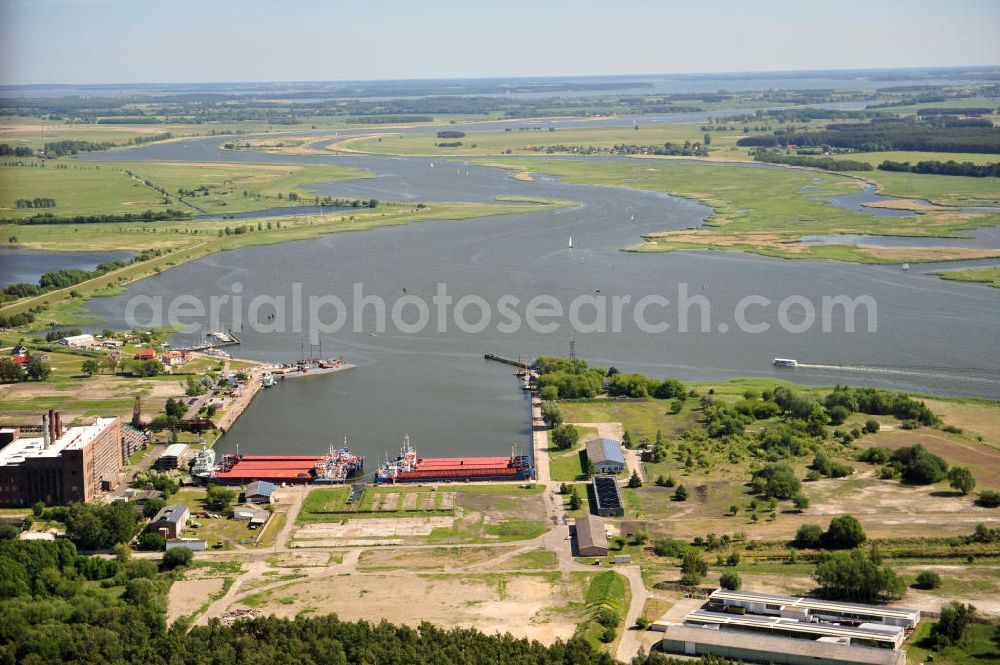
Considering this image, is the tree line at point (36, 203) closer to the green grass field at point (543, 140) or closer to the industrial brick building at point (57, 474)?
the green grass field at point (543, 140)

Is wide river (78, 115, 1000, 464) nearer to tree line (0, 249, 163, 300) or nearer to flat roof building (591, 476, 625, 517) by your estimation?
tree line (0, 249, 163, 300)

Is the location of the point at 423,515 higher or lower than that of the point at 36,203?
lower

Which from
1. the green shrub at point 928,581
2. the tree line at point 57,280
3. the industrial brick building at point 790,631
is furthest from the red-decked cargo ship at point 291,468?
the tree line at point 57,280

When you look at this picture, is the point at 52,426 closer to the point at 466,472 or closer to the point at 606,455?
the point at 466,472

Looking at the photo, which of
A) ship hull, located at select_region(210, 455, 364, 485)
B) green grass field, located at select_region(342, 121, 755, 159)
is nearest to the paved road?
ship hull, located at select_region(210, 455, 364, 485)

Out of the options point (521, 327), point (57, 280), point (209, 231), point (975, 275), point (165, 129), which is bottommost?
point (521, 327)

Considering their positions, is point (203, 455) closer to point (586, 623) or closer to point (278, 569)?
point (278, 569)

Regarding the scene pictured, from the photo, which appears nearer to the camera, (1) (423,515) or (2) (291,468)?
(1) (423,515)

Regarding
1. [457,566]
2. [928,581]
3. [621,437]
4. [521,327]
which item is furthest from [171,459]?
[928,581]
